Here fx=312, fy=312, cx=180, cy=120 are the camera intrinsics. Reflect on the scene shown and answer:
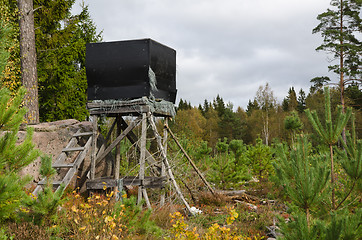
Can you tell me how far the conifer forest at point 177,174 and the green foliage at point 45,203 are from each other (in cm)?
1

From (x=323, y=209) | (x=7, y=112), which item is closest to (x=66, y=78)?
(x=7, y=112)

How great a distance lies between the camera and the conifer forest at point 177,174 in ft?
10.9

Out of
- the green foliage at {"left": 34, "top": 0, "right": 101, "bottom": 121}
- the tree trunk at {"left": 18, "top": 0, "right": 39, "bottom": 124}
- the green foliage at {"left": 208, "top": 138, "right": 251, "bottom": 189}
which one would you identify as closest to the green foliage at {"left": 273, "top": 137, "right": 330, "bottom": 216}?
the green foliage at {"left": 208, "top": 138, "right": 251, "bottom": 189}

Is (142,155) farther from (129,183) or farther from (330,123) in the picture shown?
(330,123)

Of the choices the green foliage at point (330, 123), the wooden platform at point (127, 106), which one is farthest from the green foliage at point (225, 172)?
the green foliage at point (330, 123)

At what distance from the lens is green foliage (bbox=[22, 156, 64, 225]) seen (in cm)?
396

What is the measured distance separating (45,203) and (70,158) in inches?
164

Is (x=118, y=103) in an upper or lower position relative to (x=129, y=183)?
upper

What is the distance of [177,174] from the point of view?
7480 millimetres

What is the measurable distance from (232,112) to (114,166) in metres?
39.4

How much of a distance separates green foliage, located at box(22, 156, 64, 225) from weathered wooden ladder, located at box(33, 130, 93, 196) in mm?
2547

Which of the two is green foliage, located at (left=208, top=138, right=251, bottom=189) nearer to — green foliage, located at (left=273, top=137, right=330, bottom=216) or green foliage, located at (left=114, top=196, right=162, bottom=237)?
green foliage, located at (left=114, top=196, right=162, bottom=237)

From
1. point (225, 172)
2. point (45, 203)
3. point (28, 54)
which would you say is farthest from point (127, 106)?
point (28, 54)

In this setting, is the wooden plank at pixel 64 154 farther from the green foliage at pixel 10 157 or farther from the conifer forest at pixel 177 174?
the green foliage at pixel 10 157
